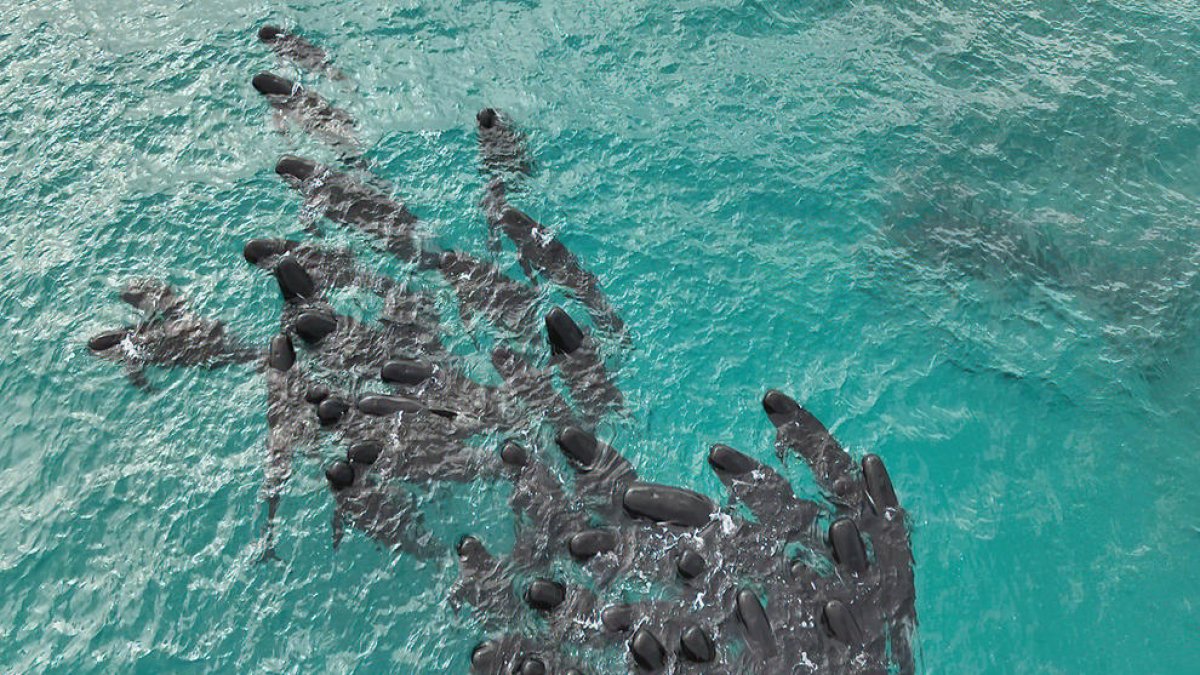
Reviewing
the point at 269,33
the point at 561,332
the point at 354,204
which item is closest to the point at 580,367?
the point at 561,332

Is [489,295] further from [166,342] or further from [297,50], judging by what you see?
[297,50]

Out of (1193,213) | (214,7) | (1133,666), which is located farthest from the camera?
(214,7)

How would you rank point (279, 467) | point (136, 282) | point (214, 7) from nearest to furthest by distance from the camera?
point (279, 467)
point (136, 282)
point (214, 7)

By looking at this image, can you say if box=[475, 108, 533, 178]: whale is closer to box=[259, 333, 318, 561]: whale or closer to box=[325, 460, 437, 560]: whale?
box=[259, 333, 318, 561]: whale

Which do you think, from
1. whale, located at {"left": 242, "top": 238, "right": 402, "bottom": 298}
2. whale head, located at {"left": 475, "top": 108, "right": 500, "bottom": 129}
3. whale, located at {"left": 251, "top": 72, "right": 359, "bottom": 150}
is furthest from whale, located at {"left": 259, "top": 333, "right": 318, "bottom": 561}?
whale head, located at {"left": 475, "top": 108, "right": 500, "bottom": 129}

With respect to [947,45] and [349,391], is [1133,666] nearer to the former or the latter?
[349,391]

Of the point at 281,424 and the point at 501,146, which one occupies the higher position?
the point at 501,146

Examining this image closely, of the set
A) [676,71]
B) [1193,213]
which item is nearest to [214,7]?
[676,71]

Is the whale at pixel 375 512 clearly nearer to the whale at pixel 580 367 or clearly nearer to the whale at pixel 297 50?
the whale at pixel 580 367
